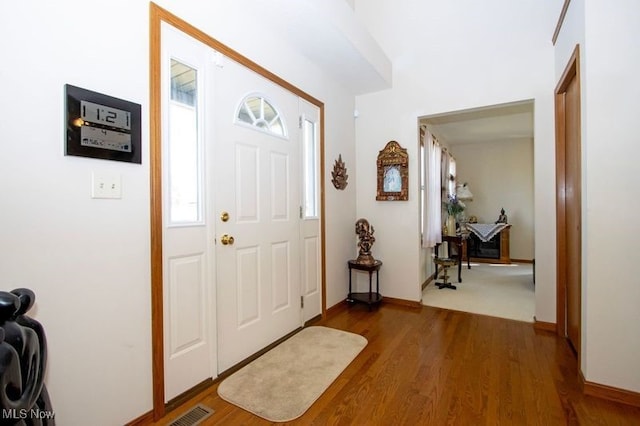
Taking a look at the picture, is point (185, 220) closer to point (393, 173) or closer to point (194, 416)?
point (194, 416)

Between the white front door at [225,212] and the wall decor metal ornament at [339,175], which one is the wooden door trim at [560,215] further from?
the white front door at [225,212]

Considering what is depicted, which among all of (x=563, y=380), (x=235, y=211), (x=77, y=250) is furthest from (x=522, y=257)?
(x=77, y=250)

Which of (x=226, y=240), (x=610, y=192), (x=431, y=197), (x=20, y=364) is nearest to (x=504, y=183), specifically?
(x=431, y=197)

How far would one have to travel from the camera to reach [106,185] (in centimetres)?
146

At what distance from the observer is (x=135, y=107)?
1568mm

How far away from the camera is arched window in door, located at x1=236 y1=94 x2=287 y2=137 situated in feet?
7.48

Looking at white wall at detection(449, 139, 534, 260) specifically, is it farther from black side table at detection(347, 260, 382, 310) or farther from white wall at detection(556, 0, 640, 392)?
white wall at detection(556, 0, 640, 392)

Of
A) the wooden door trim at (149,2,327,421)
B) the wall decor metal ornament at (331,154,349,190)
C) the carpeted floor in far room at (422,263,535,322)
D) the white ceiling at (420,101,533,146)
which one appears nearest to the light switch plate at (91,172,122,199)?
the wooden door trim at (149,2,327,421)

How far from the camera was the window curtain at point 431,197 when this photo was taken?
4.16m

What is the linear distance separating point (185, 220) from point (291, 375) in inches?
49.4

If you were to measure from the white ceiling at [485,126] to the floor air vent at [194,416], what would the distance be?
12.8 ft

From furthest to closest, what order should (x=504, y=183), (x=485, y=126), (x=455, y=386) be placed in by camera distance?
(x=504, y=183) → (x=485, y=126) → (x=455, y=386)

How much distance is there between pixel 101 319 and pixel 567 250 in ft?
11.5

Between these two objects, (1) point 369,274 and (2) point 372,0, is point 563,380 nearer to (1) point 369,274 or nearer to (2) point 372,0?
(1) point 369,274
